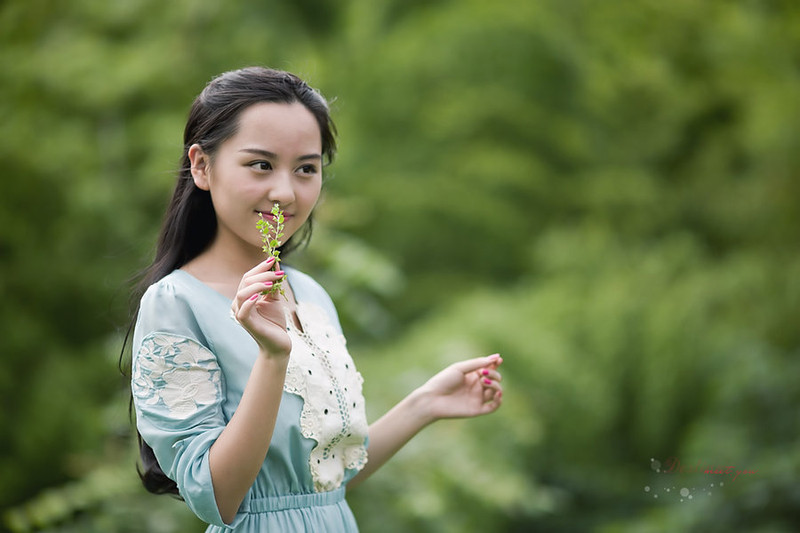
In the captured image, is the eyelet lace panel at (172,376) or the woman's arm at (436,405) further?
the woman's arm at (436,405)

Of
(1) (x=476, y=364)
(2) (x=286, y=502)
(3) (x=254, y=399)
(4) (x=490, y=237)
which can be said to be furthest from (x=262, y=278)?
(4) (x=490, y=237)

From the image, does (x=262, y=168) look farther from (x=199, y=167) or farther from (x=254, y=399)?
(x=254, y=399)

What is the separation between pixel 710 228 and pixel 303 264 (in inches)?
132

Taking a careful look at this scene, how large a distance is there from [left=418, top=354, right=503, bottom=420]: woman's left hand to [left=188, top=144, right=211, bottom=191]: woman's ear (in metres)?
0.58

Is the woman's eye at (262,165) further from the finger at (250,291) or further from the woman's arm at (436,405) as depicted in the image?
the woman's arm at (436,405)

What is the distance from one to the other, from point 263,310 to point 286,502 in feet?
1.25

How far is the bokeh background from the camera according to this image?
12.1 feet

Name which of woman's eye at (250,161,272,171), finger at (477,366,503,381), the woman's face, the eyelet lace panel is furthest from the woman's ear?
finger at (477,366,503,381)

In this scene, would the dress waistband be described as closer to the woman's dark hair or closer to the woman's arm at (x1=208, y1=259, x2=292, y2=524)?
the woman's arm at (x1=208, y1=259, x2=292, y2=524)

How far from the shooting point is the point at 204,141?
1406 mm

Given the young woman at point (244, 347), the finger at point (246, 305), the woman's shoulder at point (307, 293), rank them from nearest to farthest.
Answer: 1. the finger at point (246, 305)
2. the young woman at point (244, 347)
3. the woman's shoulder at point (307, 293)

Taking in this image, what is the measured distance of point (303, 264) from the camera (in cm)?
337

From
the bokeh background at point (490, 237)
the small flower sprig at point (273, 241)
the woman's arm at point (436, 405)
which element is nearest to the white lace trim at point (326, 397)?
the woman's arm at point (436, 405)

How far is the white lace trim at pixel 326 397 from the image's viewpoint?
138cm
